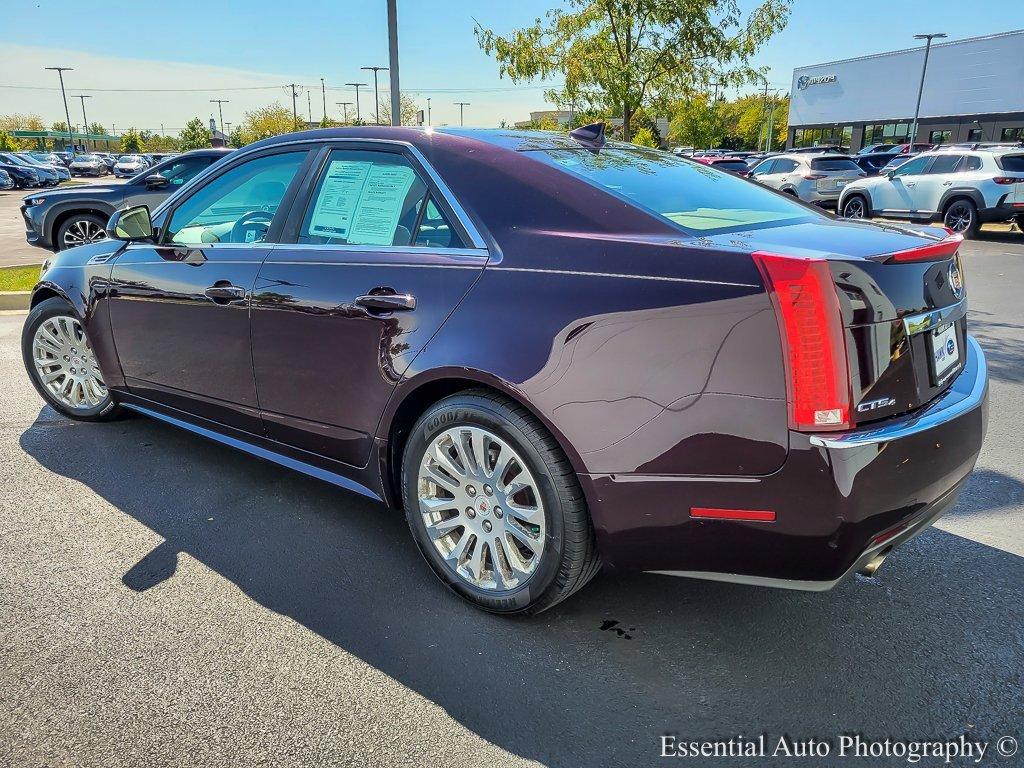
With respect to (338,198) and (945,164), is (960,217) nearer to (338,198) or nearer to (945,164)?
(945,164)

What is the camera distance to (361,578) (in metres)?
3.06

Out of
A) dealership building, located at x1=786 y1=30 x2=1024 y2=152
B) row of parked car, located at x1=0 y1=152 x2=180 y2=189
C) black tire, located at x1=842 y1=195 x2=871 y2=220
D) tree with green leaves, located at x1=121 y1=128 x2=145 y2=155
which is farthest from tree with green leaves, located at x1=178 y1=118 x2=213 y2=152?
black tire, located at x1=842 y1=195 x2=871 y2=220

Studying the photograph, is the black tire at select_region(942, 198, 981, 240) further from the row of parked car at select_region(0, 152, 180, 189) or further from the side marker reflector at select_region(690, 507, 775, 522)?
the row of parked car at select_region(0, 152, 180, 189)

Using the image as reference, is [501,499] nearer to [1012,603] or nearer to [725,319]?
[725,319]

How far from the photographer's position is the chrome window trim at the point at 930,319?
223cm

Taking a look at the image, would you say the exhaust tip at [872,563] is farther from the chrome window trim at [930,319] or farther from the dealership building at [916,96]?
the dealership building at [916,96]

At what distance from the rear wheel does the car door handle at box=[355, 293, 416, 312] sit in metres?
17.4

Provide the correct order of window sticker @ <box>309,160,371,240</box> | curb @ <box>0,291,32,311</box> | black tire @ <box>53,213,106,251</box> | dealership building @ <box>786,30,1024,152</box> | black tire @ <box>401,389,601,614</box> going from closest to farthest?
1. black tire @ <box>401,389,601,614</box>
2. window sticker @ <box>309,160,371,240</box>
3. curb @ <box>0,291,32,311</box>
4. black tire @ <box>53,213,106,251</box>
5. dealership building @ <box>786,30,1024,152</box>

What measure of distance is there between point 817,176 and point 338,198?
1934 cm

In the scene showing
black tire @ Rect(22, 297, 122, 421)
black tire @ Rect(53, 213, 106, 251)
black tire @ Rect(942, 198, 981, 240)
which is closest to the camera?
black tire @ Rect(22, 297, 122, 421)

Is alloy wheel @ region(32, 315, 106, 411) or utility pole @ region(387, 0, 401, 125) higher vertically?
utility pole @ region(387, 0, 401, 125)

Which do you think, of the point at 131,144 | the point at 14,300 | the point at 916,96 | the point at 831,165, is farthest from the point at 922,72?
the point at 131,144

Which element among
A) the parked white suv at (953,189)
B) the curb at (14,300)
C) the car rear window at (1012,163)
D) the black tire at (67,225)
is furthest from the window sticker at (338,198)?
the car rear window at (1012,163)

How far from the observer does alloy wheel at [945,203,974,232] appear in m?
15.6
